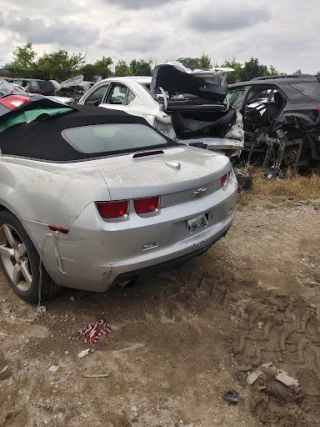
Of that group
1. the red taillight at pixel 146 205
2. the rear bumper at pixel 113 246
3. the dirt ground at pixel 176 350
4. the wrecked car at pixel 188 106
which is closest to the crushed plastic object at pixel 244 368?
the dirt ground at pixel 176 350

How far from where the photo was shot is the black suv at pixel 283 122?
6609 millimetres

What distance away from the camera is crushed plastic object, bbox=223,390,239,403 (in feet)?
7.26

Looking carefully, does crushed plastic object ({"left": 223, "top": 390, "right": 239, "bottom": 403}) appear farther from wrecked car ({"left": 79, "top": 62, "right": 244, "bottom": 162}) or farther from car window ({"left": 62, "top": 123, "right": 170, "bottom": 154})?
wrecked car ({"left": 79, "top": 62, "right": 244, "bottom": 162})

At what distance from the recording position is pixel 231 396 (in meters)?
2.24

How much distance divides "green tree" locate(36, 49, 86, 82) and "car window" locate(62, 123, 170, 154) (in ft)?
112

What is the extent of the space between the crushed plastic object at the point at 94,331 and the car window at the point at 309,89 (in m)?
5.66

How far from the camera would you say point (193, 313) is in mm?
3021

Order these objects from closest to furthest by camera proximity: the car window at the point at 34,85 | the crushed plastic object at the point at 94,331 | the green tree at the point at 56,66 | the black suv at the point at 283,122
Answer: the crushed plastic object at the point at 94,331 → the black suv at the point at 283,122 → the car window at the point at 34,85 → the green tree at the point at 56,66

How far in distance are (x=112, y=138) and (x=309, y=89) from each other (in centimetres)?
497

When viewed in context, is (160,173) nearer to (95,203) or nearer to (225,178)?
(95,203)

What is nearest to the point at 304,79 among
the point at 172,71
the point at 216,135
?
the point at 216,135

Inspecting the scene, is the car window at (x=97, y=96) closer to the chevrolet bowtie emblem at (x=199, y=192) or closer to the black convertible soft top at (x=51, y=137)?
the black convertible soft top at (x=51, y=137)

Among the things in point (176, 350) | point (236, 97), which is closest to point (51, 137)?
point (176, 350)

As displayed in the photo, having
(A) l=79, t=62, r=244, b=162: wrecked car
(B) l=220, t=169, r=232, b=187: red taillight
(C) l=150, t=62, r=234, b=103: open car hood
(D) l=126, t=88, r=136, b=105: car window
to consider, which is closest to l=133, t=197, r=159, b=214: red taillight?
(B) l=220, t=169, r=232, b=187: red taillight
